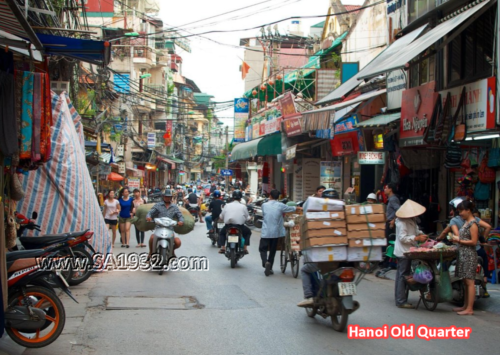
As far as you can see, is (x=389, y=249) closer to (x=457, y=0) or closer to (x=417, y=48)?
(x=417, y=48)

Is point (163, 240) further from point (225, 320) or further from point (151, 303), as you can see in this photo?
point (225, 320)

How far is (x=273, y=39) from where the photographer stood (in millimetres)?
34375

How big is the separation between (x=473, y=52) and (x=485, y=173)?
2.58 meters

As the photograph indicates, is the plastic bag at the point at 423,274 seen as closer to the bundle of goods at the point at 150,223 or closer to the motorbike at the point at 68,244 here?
the motorbike at the point at 68,244

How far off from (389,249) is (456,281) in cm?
208

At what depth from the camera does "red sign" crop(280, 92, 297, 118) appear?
2498 centimetres

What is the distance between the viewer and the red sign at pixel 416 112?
13156 mm

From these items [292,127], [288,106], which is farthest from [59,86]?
[288,106]

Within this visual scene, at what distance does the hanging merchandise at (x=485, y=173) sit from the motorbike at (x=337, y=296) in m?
5.70

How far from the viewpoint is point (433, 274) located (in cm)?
905

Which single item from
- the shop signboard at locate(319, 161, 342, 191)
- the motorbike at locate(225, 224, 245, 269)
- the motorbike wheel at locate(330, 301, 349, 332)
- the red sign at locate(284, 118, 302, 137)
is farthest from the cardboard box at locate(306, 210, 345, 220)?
the red sign at locate(284, 118, 302, 137)

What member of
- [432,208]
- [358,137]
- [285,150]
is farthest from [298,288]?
[285,150]

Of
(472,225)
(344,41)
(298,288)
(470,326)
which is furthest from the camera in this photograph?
(344,41)

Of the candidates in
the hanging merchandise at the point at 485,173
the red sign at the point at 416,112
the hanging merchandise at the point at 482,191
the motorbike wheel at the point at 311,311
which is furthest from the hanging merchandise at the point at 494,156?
the motorbike wheel at the point at 311,311
